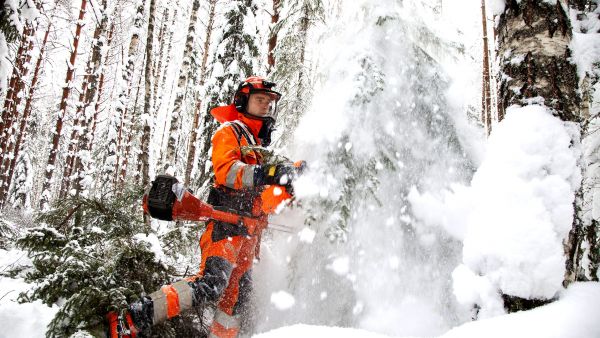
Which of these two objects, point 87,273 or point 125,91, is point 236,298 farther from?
point 125,91

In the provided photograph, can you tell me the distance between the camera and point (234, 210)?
3.71 m

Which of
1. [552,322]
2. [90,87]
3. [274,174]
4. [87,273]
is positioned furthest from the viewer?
[90,87]

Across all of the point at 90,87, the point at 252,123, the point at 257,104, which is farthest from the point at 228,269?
the point at 90,87

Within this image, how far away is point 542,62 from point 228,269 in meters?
2.93

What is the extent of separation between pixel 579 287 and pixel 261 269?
3.46m

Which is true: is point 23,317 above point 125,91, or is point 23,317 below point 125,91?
below

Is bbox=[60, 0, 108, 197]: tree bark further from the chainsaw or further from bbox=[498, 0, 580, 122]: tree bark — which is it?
bbox=[498, 0, 580, 122]: tree bark

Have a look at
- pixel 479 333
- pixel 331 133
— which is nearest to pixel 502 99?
pixel 479 333

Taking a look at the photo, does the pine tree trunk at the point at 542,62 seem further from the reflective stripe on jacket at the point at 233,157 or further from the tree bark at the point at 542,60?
the reflective stripe on jacket at the point at 233,157

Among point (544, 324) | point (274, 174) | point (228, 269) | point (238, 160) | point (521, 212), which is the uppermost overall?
point (238, 160)

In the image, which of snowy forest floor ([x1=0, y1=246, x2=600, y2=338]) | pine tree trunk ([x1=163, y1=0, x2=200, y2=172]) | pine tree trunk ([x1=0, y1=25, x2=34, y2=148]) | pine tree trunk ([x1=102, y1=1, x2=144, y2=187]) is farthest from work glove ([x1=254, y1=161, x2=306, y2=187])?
pine tree trunk ([x1=0, y1=25, x2=34, y2=148])

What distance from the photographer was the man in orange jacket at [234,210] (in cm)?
318

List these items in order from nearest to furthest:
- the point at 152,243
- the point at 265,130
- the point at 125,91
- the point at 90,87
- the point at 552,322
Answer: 1. the point at 552,322
2. the point at 152,243
3. the point at 265,130
4. the point at 125,91
5. the point at 90,87

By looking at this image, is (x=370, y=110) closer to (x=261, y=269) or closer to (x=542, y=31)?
(x=542, y=31)
